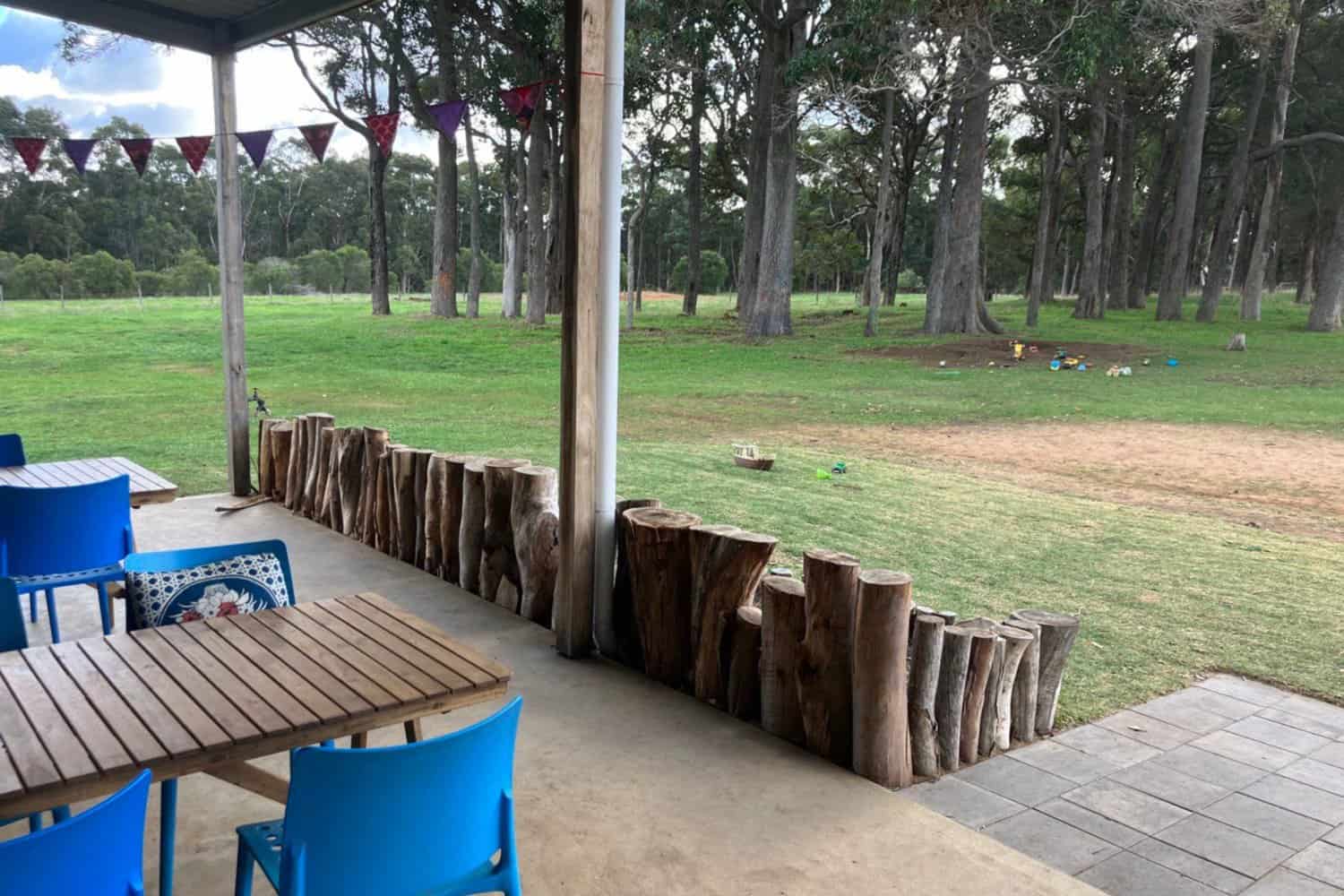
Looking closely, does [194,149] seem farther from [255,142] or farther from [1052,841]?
[1052,841]

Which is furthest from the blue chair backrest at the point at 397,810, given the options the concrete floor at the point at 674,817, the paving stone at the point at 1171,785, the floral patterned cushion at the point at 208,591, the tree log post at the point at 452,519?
the tree log post at the point at 452,519

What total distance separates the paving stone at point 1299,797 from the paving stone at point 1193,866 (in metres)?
0.57

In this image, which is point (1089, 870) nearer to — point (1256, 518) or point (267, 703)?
point (267, 703)

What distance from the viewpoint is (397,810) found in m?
1.50

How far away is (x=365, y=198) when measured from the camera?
43500mm

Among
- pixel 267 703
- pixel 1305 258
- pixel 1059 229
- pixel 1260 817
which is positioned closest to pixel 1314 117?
pixel 1305 258

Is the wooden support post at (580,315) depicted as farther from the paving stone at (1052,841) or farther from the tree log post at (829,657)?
the paving stone at (1052,841)

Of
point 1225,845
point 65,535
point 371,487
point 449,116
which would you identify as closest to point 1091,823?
point 1225,845

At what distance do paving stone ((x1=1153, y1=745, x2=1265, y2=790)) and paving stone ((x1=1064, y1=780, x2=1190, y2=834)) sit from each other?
305mm

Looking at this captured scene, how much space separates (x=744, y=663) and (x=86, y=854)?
86.8 inches

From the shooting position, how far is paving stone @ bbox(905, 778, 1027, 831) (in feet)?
8.95

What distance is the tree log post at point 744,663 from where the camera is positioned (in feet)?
10.5

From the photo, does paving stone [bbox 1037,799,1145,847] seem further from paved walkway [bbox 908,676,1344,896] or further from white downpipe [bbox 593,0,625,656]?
white downpipe [bbox 593,0,625,656]

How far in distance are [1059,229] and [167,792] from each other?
149 ft
